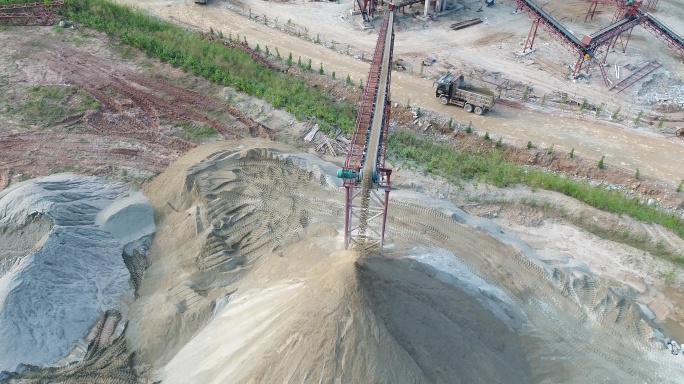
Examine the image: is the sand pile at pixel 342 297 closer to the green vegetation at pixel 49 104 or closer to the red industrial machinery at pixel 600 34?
the green vegetation at pixel 49 104

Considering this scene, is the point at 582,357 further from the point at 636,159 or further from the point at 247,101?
the point at 247,101

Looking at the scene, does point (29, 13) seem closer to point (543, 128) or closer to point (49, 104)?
point (49, 104)

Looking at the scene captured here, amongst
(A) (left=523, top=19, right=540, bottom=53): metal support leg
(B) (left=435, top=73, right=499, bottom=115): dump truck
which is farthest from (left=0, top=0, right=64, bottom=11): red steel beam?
(A) (left=523, top=19, right=540, bottom=53): metal support leg

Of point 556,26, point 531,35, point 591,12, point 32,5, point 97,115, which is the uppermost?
point 591,12

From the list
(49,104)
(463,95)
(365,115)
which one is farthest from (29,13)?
(463,95)

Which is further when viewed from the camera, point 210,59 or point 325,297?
point 210,59

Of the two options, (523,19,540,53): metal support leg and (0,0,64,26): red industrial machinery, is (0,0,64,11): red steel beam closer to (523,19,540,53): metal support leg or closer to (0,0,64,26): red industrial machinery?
(0,0,64,26): red industrial machinery
